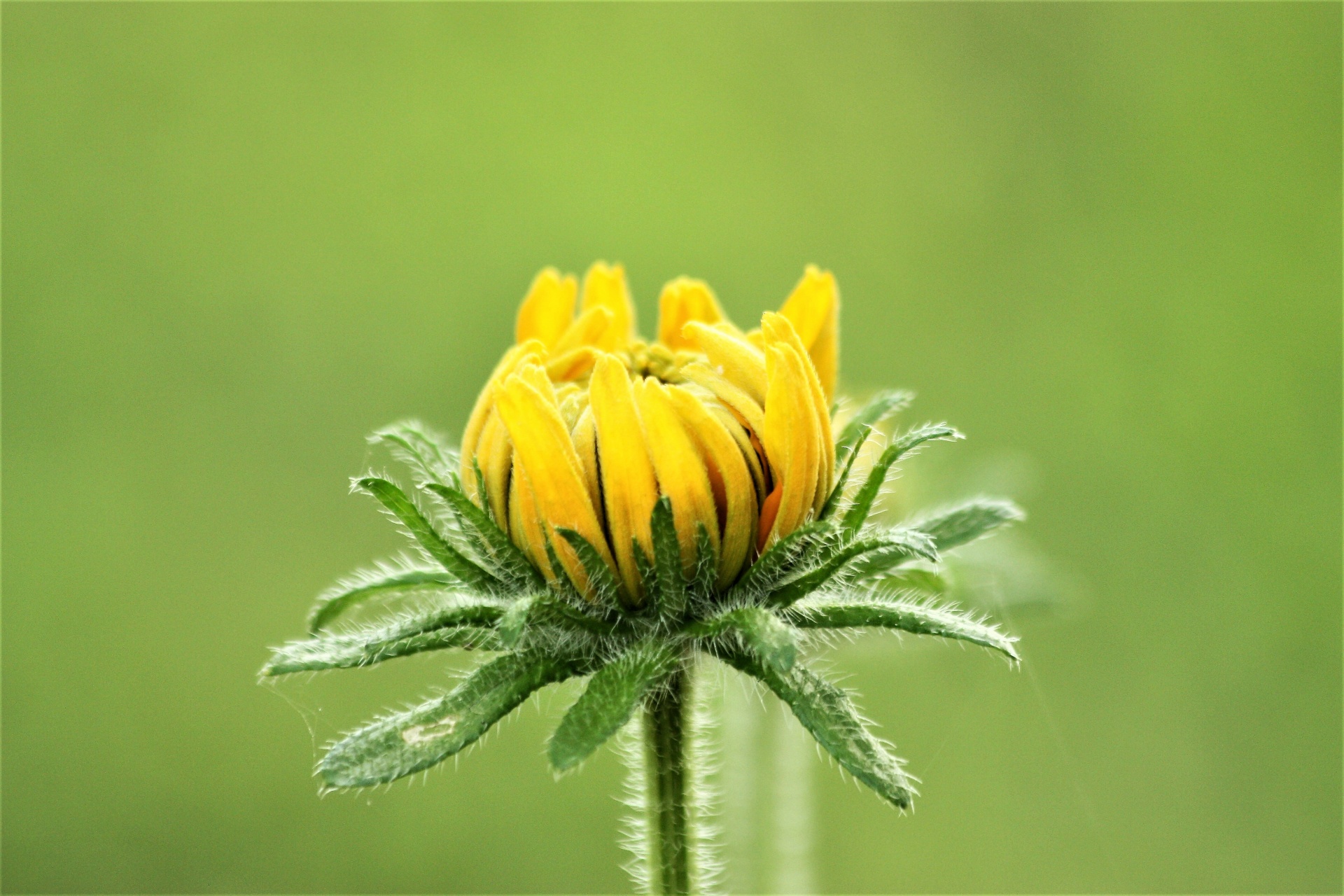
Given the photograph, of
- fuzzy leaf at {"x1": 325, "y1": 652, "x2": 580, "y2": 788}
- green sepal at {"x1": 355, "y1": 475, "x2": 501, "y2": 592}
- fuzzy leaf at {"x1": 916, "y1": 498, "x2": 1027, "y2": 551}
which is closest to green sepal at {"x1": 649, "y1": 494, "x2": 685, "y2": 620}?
fuzzy leaf at {"x1": 325, "y1": 652, "x2": 580, "y2": 788}

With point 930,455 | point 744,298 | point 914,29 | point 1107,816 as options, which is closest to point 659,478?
point 930,455

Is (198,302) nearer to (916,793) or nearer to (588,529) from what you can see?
(588,529)

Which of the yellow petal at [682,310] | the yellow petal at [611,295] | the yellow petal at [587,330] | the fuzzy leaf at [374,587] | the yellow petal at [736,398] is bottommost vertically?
the fuzzy leaf at [374,587]

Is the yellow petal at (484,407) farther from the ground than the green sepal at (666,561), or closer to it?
farther from the ground

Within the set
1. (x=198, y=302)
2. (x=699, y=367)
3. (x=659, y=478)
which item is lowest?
(x=659, y=478)

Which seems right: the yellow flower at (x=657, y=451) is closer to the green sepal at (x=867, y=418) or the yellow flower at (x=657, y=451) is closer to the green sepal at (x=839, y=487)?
the green sepal at (x=839, y=487)

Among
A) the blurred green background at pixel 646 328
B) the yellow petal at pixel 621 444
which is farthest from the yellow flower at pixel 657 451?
the blurred green background at pixel 646 328
